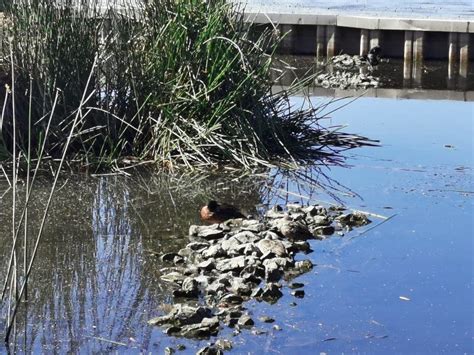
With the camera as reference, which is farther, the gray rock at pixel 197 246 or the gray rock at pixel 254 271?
the gray rock at pixel 197 246

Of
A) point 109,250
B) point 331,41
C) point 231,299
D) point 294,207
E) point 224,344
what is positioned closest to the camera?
point 224,344

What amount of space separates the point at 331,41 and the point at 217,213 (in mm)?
10246

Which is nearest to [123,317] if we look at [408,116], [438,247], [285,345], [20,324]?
[20,324]

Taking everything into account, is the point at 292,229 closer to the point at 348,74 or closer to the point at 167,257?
the point at 167,257

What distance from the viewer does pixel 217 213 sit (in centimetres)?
672

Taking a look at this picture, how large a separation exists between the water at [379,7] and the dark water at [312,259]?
34.5 feet

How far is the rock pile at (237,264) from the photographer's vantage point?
4.88 meters

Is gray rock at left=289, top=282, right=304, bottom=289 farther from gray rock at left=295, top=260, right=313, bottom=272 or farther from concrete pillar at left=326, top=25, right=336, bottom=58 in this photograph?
concrete pillar at left=326, top=25, right=336, bottom=58

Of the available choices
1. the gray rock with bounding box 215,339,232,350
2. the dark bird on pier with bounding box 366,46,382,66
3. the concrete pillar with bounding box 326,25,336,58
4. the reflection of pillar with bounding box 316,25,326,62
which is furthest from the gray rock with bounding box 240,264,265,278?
the reflection of pillar with bounding box 316,25,326,62

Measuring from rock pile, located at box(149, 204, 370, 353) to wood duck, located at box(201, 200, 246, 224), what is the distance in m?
0.14

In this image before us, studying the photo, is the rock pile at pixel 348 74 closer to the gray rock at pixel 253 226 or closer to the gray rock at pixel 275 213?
the gray rock at pixel 275 213

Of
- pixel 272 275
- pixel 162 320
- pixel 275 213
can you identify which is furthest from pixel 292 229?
pixel 162 320

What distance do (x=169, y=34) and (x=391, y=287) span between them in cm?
372

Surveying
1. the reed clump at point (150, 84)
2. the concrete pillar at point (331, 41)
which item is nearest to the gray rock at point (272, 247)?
the reed clump at point (150, 84)
